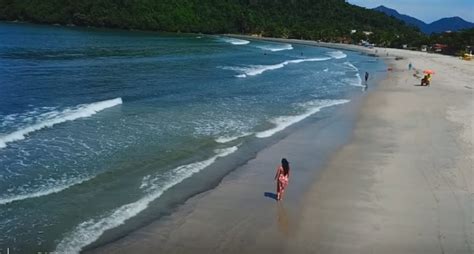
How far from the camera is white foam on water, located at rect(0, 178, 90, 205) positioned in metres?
14.2

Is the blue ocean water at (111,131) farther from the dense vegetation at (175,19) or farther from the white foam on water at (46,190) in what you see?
the dense vegetation at (175,19)

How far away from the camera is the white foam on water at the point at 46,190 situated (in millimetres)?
14227

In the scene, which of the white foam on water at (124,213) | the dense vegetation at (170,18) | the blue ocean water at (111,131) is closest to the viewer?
the white foam on water at (124,213)

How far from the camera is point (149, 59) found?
200 feet

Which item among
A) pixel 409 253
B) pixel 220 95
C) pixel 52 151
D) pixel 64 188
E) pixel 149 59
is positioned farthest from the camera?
pixel 149 59

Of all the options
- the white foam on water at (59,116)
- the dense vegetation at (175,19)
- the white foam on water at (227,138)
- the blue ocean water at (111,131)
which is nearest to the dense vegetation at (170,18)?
the dense vegetation at (175,19)

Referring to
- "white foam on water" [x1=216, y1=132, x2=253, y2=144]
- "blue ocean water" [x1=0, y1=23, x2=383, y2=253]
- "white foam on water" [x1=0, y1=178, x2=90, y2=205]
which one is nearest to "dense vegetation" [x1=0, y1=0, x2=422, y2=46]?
"blue ocean water" [x1=0, y1=23, x2=383, y2=253]

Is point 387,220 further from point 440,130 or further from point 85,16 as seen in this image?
point 85,16

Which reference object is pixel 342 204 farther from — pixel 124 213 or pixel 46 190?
pixel 46 190

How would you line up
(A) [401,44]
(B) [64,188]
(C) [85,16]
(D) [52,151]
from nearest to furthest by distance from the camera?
(B) [64,188], (D) [52,151], (A) [401,44], (C) [85,16]

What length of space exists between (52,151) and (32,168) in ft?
7.10

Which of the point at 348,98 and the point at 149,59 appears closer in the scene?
the point at 348,98

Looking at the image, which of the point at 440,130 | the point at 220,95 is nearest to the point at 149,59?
the point at 220,95

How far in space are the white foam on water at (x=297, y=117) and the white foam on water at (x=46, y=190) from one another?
376 inches
